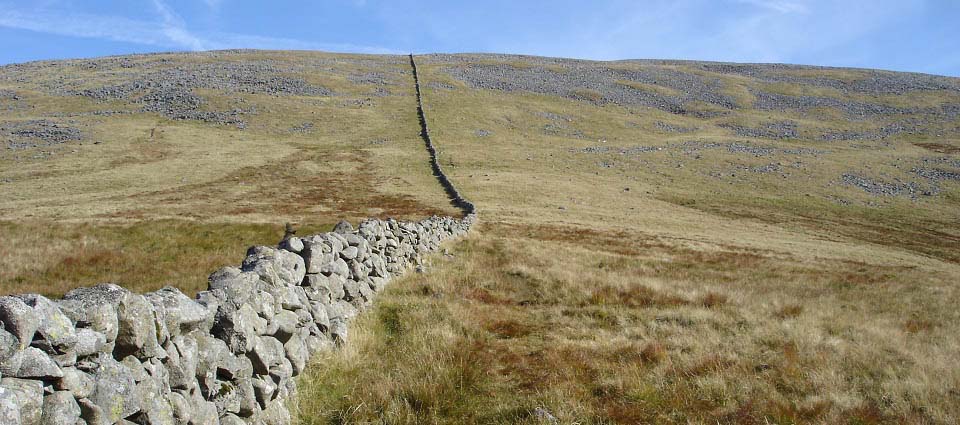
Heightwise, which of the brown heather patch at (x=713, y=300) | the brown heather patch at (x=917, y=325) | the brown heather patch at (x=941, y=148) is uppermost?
the brown heather patch at (x=941, y=148)

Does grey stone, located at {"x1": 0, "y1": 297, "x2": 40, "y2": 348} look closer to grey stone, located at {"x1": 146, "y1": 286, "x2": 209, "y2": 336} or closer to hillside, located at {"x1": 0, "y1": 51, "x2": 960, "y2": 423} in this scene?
grey stone, located at {"x1": 146, "y1": 286, "x2": 209, "y2": 336}

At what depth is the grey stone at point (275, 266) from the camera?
312 inches

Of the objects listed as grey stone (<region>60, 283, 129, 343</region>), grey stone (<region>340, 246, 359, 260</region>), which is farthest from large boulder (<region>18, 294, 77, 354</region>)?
grey stone (<region>340, 246, 359, 260</region>)

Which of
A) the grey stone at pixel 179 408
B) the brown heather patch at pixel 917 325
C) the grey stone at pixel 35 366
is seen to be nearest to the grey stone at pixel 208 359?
the grey stone at pixel 179 408

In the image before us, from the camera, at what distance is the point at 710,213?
44438 millimetres

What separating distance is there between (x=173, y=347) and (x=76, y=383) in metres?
1.21

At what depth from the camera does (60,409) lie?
11.7ft

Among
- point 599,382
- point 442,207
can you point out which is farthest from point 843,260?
point 599,382

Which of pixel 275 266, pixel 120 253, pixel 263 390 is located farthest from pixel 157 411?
pixel 120 253

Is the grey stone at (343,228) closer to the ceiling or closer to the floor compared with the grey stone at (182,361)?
closer to the ceiling

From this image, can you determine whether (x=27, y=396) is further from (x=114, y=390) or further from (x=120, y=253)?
(x=120, y=253)

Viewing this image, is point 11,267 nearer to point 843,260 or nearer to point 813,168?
point 843,260

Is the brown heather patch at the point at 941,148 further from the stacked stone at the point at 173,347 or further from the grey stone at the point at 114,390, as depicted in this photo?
the grey stone at the point at 114,390

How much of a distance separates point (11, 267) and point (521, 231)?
73.8ft
